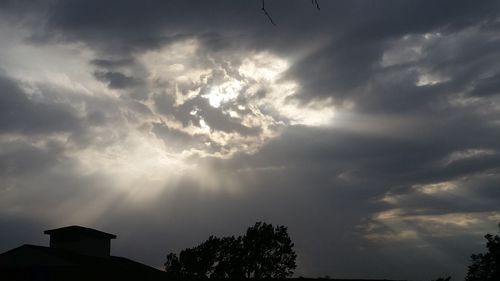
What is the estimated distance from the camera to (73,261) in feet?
145

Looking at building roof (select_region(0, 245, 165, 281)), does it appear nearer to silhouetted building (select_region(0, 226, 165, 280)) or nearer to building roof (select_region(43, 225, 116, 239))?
silhouetted building (select_region(0, 226, 165, 280))

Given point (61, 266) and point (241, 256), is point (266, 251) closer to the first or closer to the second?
point (241, 256)

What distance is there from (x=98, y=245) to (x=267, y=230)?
32.0m

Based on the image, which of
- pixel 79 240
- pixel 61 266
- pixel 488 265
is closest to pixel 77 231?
pixel 79 240

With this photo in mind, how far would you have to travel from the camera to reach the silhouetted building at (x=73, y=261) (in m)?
42.6

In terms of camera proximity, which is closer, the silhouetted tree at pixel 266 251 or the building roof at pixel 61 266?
the building roof at pixel 61 266

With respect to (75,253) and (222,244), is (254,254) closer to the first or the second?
(222,244)

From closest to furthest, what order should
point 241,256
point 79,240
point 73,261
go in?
point 73,261 < point 79,240 < point 241,256

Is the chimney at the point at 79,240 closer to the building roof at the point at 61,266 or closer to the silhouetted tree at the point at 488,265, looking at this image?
the building roof at the point at 61,266

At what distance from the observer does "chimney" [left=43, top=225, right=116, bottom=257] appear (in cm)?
5066

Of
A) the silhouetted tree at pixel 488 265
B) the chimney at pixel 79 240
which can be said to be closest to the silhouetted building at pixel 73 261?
the chimney at pixel 79 240

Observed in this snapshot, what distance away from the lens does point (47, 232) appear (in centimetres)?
5216

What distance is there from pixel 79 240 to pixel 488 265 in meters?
42.1

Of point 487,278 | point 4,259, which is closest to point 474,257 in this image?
point 487,278
